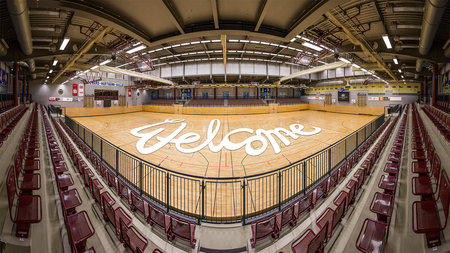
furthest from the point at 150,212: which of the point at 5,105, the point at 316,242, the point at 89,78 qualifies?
the point at 89,78

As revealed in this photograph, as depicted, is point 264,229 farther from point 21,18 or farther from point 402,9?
point 402,9

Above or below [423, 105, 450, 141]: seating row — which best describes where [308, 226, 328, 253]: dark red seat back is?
below

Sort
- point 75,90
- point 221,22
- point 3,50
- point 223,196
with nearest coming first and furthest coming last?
point 223,196
point 221,22
point 3,50
point 75,90

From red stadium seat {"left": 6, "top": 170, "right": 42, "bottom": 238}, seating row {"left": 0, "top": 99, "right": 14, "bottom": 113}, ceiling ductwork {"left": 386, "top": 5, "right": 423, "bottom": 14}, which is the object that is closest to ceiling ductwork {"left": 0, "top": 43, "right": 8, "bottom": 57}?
seating row {"left": 0, "top": 99, "right": 14, "bottom": 113}

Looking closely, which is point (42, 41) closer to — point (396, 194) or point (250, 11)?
point (250, 11)

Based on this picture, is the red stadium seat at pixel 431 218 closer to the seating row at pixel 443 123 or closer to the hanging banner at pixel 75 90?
the seating row at pixel 443 123

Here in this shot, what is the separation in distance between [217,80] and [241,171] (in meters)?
25.7

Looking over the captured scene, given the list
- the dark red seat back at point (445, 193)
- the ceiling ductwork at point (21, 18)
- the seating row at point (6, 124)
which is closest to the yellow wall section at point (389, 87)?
the dark red seat back at point (445, 193)

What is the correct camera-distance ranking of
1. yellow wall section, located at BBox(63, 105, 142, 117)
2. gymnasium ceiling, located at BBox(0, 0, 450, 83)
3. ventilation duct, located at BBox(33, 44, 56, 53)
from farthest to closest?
yellow wall section, located at BBox(63, 105, 142, 117) < ventilation duct, located at BBox(33, 44, 56, 53) < gymnasium ceiling, located at BBox(0, 0, 450, 83)

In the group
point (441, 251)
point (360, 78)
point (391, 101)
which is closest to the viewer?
point (441, 251)

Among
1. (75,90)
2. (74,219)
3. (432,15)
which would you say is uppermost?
(75,90)

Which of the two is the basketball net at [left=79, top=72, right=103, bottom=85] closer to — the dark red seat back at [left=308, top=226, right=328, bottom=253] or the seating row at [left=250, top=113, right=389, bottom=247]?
the seating row at [left=250, top=113, right=389, bottom=247]

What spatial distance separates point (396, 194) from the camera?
3.59 m

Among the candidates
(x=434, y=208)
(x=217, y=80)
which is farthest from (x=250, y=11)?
(x=217, y=80)
